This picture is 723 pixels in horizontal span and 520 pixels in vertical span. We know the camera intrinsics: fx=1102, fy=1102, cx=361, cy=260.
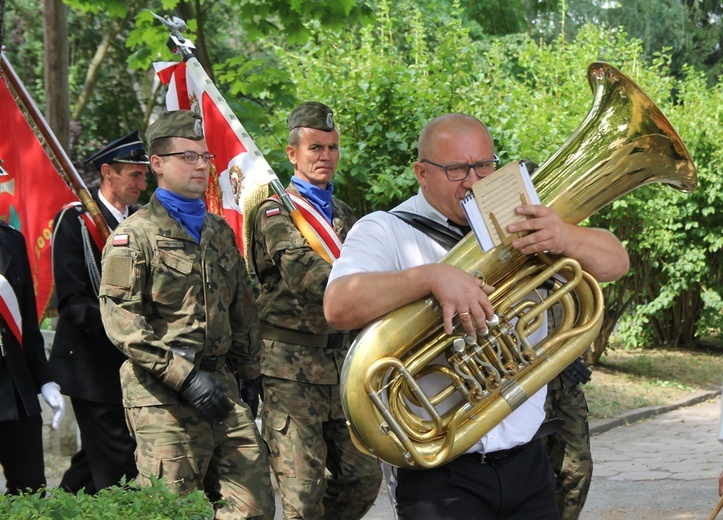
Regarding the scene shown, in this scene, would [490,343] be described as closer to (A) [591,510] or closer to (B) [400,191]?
(A) [591,510]

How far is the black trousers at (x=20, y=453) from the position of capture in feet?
17.0

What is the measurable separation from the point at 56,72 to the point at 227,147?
3110mm

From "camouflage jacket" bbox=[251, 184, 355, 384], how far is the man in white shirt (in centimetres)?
157

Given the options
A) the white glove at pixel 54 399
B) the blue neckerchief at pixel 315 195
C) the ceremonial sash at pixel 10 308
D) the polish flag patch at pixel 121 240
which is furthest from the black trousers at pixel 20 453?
the blue neckerchief at pixel 315 195

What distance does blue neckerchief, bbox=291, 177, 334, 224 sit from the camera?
5.55m

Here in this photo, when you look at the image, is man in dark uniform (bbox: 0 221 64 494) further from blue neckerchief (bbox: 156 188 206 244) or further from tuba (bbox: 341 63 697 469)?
tuba (bbox: 341 63 697 469)

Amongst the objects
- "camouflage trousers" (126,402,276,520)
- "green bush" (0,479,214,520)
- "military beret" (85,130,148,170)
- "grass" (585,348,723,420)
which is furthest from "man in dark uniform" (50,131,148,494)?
"grass" (585,348,723,420)

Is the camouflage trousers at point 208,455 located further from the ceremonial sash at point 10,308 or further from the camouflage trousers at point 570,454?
the camouflage trousers at point 570,454

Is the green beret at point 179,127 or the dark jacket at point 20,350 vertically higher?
the green beret at point 179,127

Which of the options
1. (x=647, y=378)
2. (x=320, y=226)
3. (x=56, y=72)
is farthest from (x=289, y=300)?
(x=647, y=378)

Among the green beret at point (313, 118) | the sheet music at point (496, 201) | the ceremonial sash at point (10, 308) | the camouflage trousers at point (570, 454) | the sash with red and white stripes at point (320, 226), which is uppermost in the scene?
the green beret at point (313, 118)

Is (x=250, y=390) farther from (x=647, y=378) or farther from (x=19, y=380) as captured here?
(x=647, y=378)

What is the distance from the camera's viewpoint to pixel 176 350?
4.59m

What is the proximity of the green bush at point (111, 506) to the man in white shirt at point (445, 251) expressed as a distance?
707 mm
